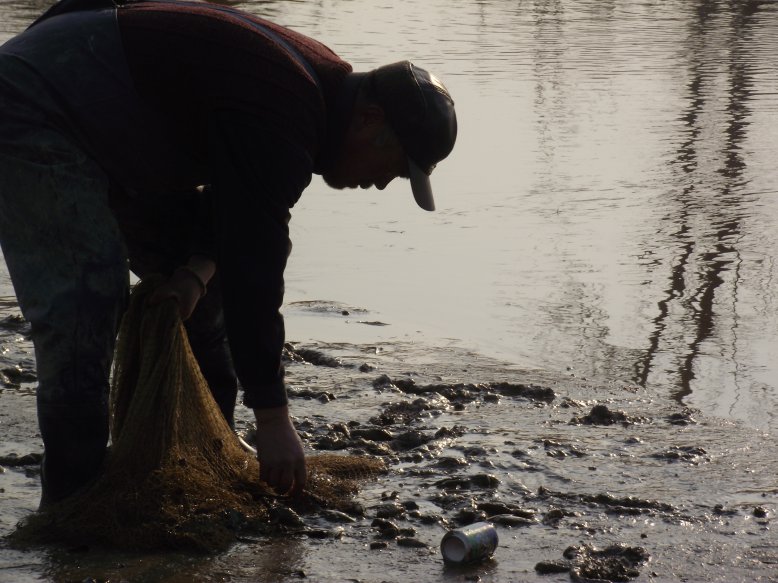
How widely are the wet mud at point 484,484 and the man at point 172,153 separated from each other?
0.31m

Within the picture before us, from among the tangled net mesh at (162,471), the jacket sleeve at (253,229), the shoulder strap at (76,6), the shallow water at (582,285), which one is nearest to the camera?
the jacket sleeve at (253,229)

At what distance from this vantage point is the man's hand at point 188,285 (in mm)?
3746

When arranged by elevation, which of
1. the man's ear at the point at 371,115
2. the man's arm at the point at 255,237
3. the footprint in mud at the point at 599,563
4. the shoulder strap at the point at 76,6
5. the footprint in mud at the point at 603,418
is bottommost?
the footprint in mud at the point at 603,418

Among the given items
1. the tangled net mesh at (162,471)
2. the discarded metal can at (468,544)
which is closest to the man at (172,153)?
the tangled net mesh at (162,471)

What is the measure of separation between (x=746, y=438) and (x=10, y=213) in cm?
279

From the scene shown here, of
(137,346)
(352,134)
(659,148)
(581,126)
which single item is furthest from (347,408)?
(581,126)

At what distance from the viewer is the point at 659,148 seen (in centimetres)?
995

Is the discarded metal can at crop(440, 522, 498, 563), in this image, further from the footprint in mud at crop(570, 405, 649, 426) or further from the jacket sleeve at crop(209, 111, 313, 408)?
the footprint in mud at crop(570, 405, 649, 426)

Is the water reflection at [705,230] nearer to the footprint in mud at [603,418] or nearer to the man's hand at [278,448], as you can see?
the footprint in mud at [603,418]

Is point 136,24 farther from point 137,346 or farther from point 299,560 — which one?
point 299,560

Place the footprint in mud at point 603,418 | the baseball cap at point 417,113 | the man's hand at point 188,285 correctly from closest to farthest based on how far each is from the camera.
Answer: the baseball cap at point 417,113 → the man's hand at point 188,285 → the footprint in mud at point 603,418

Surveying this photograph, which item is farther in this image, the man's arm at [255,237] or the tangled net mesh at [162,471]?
the tangled net mesh at [162,471]

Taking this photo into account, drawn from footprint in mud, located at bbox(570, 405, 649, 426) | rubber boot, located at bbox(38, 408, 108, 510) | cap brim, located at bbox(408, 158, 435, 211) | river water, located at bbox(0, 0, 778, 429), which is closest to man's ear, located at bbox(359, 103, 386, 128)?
cap brim, located at bbox(408, 158, 435, 211)

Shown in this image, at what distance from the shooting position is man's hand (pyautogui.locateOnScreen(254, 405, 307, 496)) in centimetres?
346
